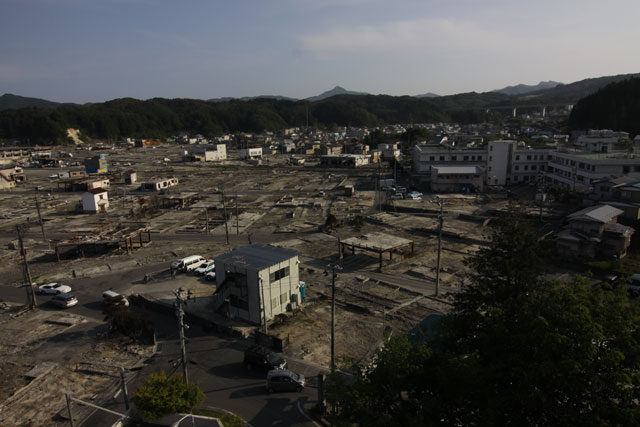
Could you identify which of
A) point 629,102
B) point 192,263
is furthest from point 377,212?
point 629,102

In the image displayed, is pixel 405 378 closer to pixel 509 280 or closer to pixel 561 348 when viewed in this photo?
pixel 561 348

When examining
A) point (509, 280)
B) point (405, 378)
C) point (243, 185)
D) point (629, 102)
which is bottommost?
point (243, 185)

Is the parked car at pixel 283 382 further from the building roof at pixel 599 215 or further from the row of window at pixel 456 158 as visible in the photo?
the row of window at pixel 456 158

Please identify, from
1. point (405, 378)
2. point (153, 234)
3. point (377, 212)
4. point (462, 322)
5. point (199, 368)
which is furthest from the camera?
point (377, 212)

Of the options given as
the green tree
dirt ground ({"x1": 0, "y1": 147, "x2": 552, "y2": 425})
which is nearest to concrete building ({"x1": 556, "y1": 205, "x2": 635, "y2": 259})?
dirt ground ({"x1": 0, "y1": 147, "x2": 552, "y2": 425})

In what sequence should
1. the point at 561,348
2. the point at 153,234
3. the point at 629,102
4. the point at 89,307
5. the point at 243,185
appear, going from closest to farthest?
the point at 561,348, the point at 89,307, the point at 153,234, the point at 243,185, the point at 629,102

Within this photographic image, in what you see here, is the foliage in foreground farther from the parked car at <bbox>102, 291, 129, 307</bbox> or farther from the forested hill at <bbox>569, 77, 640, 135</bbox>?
the forested hill at <bbox>569, 77, 640, 135</bbox>

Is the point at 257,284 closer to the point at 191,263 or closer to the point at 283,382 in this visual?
the point at 283,382

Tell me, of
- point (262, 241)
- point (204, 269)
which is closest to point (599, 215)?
point (262, 241)
